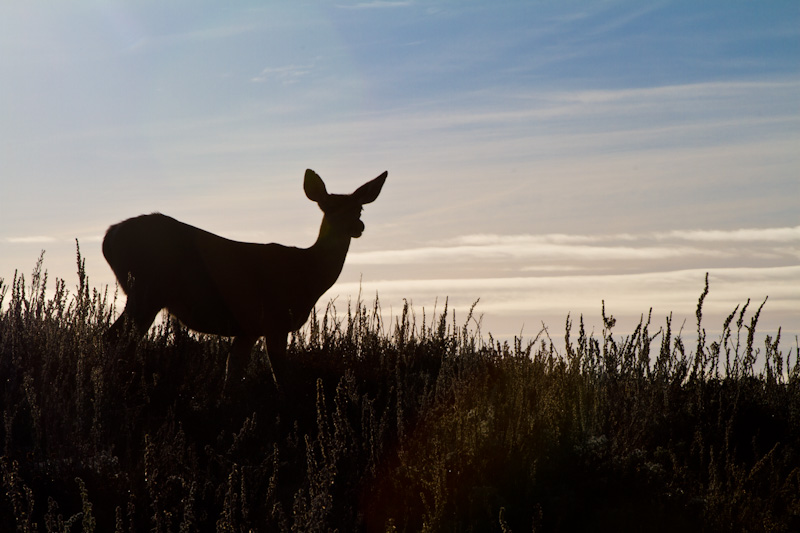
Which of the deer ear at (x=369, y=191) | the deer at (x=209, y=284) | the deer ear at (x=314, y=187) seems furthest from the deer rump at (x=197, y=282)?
the deer ear at (x=369, y=191)

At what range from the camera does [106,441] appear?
18.4ft

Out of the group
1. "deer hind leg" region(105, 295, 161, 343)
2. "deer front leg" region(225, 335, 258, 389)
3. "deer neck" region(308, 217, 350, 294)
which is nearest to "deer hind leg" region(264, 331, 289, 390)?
"deer front leg" region(225, 335, 258, 389)

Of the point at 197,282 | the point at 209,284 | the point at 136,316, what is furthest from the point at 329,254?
the point at 136,316

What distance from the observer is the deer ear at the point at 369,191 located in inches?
334

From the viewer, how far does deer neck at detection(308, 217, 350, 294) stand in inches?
332

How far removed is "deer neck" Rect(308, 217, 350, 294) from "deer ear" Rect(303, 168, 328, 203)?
10.5 inches

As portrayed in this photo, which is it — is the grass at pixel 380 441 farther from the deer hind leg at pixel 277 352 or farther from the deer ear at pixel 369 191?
the deer ear at pixel 369 191

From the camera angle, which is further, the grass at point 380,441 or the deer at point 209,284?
the deer at point 209,284

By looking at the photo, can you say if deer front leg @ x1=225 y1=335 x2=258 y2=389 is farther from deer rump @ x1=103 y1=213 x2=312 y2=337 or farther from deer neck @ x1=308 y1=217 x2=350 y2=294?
deer neck @ x1=308 y1=217 x2=350 y2=294

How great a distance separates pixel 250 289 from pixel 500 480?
12.5 feet

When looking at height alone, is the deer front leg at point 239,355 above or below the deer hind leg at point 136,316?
below

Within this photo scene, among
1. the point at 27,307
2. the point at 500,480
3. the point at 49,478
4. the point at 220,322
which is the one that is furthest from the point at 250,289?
the point at 500,480

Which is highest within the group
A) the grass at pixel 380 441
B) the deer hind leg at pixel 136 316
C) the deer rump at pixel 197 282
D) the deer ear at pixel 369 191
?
the deer ear at pixel 369 191

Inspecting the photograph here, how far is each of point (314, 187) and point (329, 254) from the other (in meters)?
0.70
